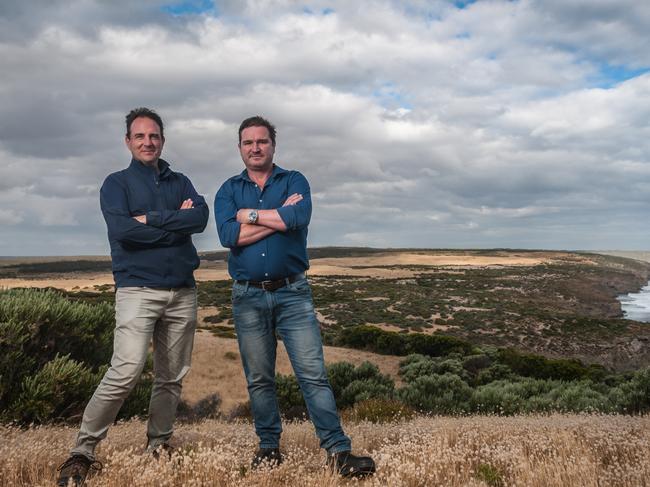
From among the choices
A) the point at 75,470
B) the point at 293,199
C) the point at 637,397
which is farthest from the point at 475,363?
the point at 75,470

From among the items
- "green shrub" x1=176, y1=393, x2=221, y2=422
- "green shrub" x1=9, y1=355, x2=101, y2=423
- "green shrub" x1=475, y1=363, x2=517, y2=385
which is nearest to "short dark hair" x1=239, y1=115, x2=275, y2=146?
"green shrub" x1=9, y1=355, x2=101, y2=423

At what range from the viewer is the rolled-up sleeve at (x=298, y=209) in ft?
14.1

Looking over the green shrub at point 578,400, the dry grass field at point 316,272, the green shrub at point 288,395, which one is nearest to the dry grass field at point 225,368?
the green shrub at point 288,395

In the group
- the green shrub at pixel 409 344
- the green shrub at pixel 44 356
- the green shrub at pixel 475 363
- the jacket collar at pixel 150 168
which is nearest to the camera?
the jacket collar at pixel 150 168

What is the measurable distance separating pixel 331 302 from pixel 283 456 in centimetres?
4846

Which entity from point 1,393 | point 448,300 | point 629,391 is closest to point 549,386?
point 629,391

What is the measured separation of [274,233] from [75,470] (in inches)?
86.1

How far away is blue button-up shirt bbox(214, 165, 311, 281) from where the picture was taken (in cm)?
427

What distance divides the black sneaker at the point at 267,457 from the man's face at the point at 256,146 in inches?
90.4

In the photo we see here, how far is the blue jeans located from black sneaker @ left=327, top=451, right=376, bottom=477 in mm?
83

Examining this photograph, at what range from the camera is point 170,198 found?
4.62 metres

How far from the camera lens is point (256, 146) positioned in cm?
441

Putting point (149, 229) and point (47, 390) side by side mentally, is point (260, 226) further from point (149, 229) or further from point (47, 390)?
point (47, 390)

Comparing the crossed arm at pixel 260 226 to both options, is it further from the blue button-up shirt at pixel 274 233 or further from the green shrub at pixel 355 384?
the green shrub at pixel 355 384
